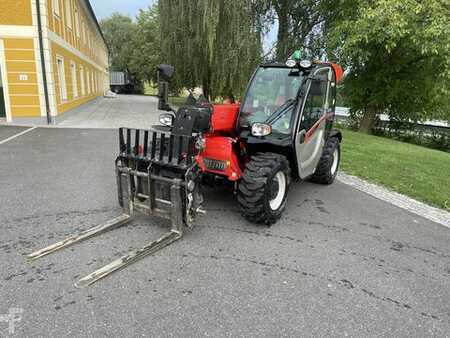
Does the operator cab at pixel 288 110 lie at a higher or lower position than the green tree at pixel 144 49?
lower

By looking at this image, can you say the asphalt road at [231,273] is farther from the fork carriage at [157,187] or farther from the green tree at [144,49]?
the green tree at [144,49]

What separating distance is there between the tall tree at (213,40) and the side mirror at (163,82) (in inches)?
405

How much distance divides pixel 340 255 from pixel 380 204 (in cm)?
218

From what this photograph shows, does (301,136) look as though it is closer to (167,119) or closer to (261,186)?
(261,186)

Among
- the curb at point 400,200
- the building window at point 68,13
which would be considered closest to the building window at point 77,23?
the building window at point 68,13

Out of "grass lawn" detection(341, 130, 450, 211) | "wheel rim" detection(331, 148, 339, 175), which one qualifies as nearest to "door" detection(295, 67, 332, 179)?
"wheel rim" detection(331, 148, 339, 175)

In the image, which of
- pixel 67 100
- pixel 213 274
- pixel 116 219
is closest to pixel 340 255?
pixel 213 274

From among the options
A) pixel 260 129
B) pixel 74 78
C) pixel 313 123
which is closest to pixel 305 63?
pixel 313 123

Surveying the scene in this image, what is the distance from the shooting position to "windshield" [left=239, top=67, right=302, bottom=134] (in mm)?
4281

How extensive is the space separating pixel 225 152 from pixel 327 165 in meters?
2.53

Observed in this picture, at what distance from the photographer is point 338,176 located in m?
6.89

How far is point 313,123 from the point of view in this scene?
482cm

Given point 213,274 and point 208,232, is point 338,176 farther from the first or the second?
point 213,274

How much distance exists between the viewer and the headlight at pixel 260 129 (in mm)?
3861
